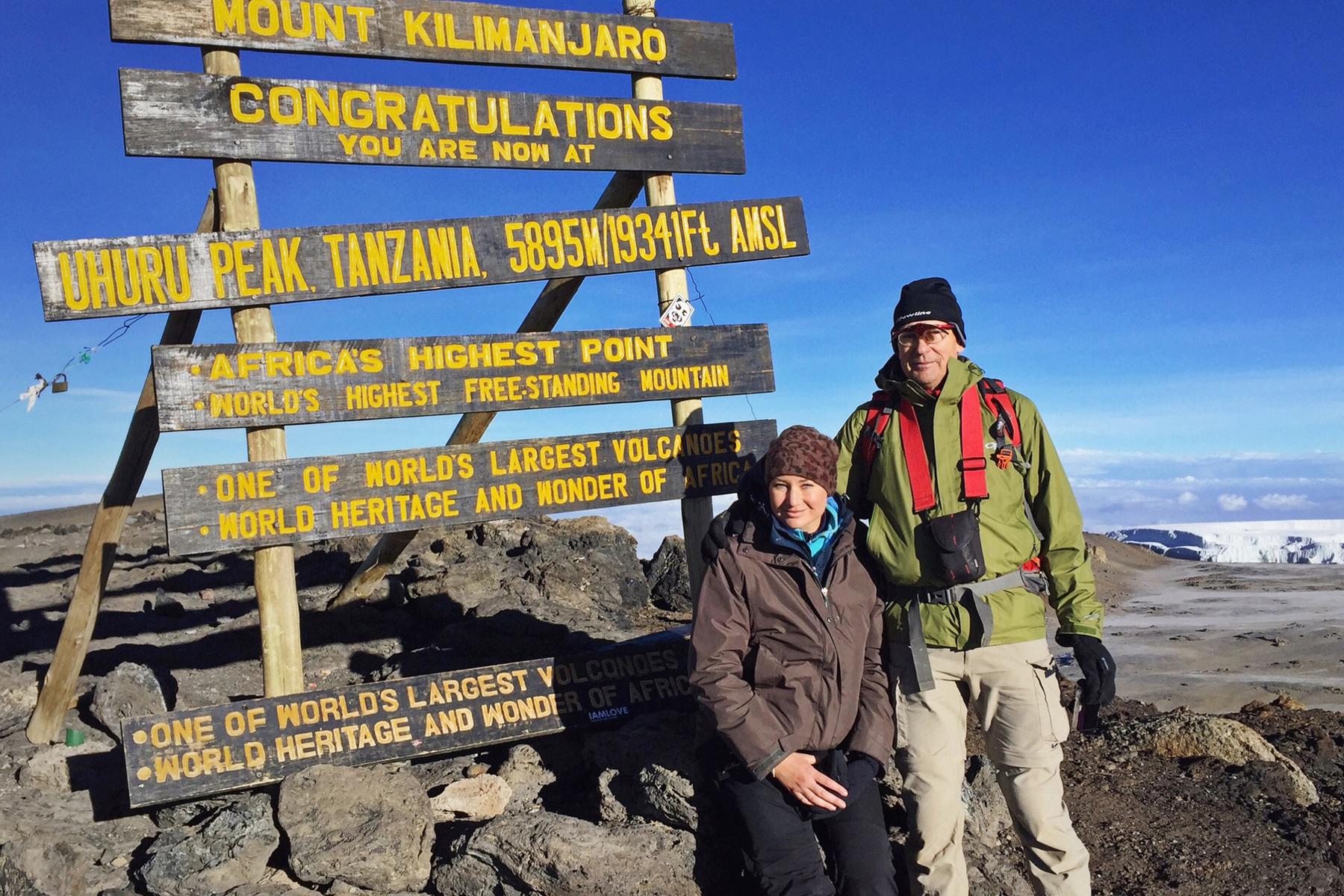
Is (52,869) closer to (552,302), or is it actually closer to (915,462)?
(552,302)

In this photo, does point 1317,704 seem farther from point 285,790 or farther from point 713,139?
point 285,790

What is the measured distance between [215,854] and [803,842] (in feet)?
9.22

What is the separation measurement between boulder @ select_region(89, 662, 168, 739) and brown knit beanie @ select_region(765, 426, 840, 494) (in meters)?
4.76

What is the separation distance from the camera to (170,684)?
7.07m

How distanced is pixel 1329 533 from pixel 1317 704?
28492 millimetres

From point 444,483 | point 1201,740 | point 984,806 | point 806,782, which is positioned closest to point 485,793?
point 444,483

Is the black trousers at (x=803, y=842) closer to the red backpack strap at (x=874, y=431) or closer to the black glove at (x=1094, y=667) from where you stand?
the black glove at (x=1094, y=667)

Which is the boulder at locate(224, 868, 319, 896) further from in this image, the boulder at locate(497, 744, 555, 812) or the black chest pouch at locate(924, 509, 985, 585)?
the black chest pouch at locate(924, 509, 985, 585)

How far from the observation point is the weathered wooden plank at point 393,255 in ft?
15.8

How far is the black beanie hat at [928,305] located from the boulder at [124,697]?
532cm

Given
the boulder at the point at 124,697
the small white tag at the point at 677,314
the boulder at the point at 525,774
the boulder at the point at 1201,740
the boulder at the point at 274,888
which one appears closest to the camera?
the boulder at the point at 274,888

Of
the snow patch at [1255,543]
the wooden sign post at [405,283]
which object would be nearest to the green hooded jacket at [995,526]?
the wooden sign post at [405,283]

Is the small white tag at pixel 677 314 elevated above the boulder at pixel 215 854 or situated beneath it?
elevated above

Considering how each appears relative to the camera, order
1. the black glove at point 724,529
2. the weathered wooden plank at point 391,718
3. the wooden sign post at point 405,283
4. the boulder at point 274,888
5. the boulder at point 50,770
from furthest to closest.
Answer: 1. the boulder at point 50,770
2. the wooden sign post at point 405,283
3. the weathered wooden plank at point 391,718
4. the boulder at point 274,888
5. the black glove at point 724,529
